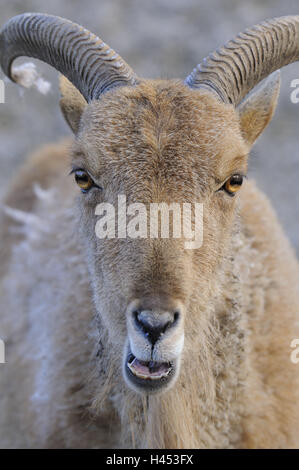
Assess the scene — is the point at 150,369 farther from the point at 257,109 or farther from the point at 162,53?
the point at 162,53

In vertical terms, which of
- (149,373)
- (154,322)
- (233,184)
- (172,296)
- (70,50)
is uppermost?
(70,50)

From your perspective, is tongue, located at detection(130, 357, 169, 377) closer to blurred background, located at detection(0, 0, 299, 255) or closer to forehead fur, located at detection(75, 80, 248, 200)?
forehead fur, located at detection(75, 80, 248, 200)

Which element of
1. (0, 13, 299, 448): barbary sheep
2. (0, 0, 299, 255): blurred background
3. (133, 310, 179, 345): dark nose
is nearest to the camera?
(133, 310, 179, 345): dark nose

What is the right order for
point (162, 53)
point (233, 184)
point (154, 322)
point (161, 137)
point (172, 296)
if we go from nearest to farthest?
point (154, 322) < point (172, 296) < point (161, 137) < point (233, 184) < point (162, 53)

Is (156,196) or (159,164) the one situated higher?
(159,164)

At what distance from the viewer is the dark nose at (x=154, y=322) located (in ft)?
10.2

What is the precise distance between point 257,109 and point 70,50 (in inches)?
55.6

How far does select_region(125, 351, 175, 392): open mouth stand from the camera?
3332 mm

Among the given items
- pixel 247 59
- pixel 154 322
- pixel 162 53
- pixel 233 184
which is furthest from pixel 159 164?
pixel 162 53

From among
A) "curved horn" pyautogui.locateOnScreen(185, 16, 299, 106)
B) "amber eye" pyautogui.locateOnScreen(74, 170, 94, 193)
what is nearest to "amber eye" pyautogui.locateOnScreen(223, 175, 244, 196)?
"curved horn" pyautogui.locateOnScreen(185, 16, 299, 106)

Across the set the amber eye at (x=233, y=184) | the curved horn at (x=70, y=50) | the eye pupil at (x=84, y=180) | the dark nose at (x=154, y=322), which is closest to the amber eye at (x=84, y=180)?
the eye pupil at (x=84, y=180)

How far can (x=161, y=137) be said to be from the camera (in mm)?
3609

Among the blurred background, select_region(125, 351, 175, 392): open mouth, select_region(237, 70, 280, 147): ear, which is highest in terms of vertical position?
the blurred background

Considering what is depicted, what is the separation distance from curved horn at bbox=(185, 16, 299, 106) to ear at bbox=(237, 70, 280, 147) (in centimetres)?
8
